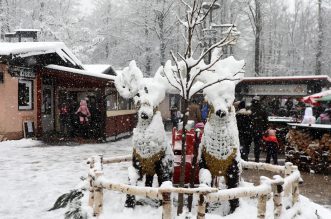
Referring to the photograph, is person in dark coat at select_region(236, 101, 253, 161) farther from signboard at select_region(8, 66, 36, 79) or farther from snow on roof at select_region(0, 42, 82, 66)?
signboard at select_region(8, 66, 36, 79)

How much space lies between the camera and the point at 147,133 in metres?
5.34

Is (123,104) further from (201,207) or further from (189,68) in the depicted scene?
(201,207)

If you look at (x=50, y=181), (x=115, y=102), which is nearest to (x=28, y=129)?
(x=115, y=102)

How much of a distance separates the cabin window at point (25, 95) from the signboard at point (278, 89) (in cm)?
983

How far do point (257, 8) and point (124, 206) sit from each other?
2947 cm

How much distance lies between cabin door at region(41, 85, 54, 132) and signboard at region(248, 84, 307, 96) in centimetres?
938

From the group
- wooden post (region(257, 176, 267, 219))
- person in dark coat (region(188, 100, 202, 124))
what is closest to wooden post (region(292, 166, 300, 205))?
wooden post (region(257, 176, 267, 219))

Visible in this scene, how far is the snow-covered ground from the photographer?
5.41 meters

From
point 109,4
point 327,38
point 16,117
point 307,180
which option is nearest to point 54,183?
point 307,180

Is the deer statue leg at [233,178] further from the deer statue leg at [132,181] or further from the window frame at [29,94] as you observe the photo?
the window frame at [29,94]

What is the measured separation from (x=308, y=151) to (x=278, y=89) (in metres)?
8.55

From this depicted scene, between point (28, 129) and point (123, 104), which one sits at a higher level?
point (123, 104)

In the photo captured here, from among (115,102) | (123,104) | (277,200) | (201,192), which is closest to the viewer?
(201,192)

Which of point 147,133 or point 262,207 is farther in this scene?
point 147,133
